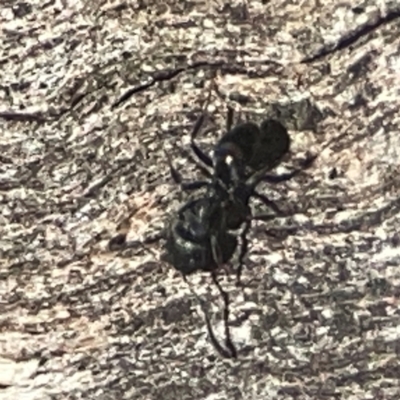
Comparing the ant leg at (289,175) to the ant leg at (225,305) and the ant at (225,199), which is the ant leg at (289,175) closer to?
the ant at (225,199)

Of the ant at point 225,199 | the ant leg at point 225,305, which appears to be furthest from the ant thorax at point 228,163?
the ant leg at point 225,305

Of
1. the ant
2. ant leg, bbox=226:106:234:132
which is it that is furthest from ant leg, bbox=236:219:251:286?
ant leg, bbox=226:106:234:132

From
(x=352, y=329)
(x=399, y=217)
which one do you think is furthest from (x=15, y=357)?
(x=399, y=217)

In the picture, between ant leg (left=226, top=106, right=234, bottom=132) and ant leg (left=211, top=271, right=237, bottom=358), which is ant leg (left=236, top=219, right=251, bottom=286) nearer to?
ant leg (left=211, top=271, right=237, bottom=358)

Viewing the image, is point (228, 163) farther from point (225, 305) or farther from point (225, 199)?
point (225, 305)

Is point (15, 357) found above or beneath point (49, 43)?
beneath

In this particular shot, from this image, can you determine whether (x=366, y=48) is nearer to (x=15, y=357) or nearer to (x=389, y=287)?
(x=389, y=287)

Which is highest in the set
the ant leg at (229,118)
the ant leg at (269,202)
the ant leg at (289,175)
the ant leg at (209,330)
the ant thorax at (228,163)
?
the ant leg at (229,118)
